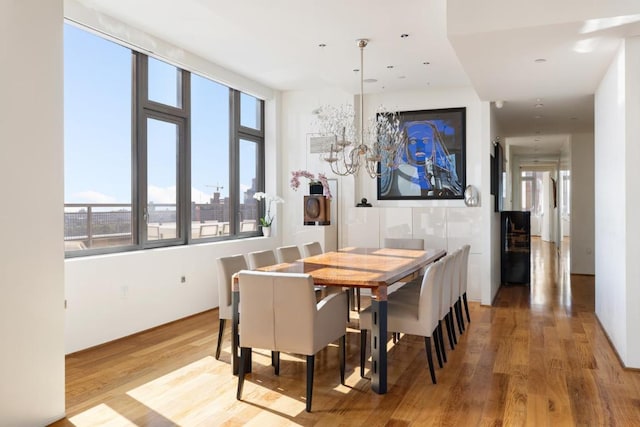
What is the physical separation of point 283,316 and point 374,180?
450cm

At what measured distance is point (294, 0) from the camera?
3777 mm

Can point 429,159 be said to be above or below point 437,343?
above

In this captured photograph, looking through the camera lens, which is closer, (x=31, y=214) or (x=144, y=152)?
(x=31, y=214)

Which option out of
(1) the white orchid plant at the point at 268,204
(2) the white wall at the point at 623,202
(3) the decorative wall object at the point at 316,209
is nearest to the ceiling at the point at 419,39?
(2) the white wall at the point at 623,202

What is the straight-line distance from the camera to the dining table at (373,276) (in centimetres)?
336

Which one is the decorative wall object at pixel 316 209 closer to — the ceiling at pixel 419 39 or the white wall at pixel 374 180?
the white wall at pixel 374 180

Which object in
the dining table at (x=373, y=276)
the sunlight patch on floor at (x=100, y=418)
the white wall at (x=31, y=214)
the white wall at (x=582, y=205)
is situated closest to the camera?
the white wall at (x=31, y=214)

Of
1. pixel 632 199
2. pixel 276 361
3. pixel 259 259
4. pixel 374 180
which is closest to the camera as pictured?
pixel 276 361

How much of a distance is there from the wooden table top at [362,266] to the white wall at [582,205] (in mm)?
4794

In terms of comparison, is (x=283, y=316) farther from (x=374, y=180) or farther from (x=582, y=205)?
(x=582, y=205)

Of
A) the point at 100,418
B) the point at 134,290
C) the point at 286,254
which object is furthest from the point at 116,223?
the point at 100,418

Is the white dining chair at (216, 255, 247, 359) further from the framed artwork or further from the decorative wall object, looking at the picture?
the framed artwork

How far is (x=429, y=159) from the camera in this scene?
705 centimetres

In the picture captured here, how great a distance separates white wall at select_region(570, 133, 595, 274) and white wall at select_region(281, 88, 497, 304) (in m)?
3.08
